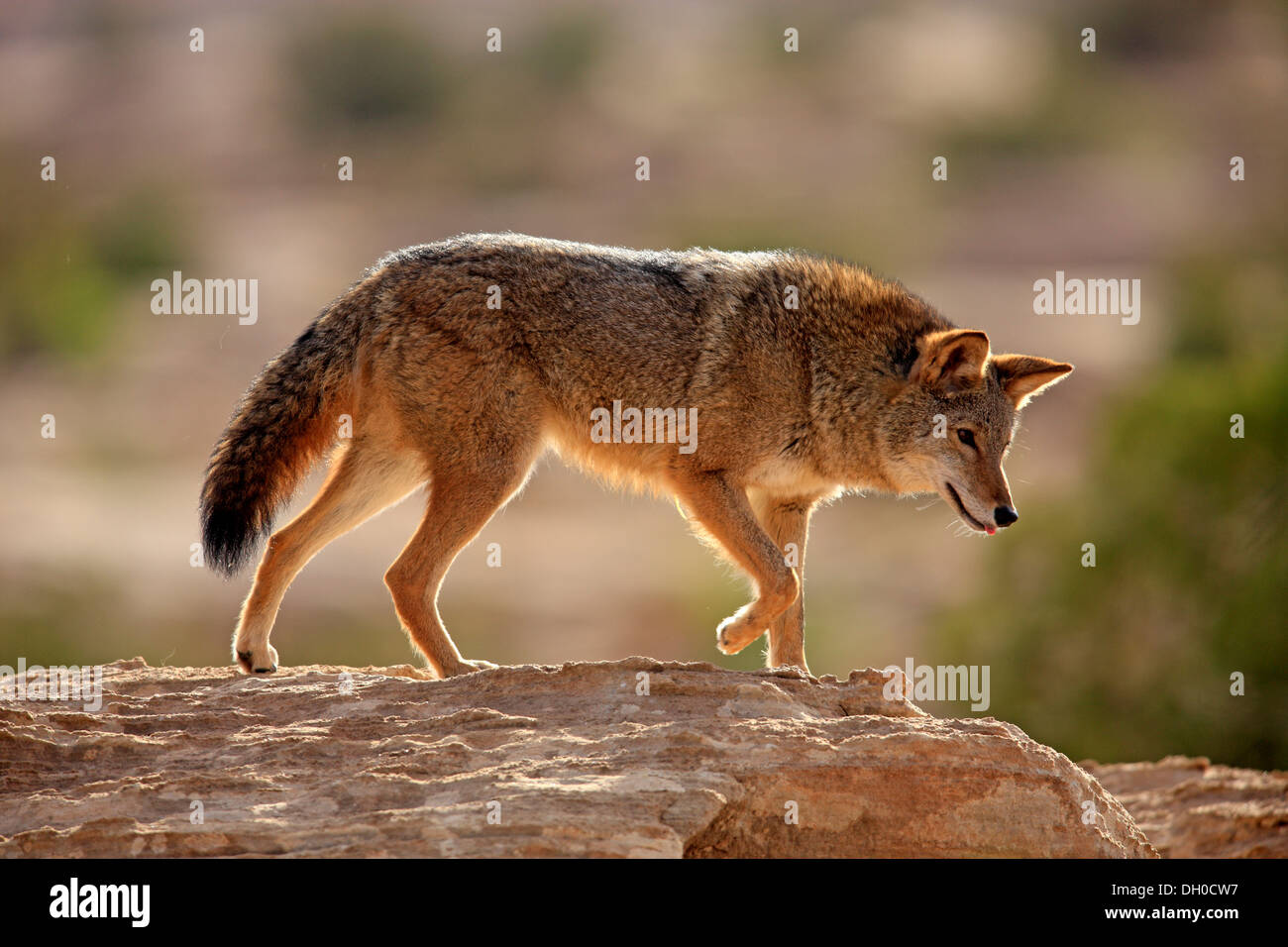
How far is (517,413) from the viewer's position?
906 centimetres

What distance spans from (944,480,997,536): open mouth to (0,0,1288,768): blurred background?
20.9ft

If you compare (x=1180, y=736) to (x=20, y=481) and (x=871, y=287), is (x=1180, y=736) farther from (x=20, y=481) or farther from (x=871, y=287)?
(x=20, y=481)

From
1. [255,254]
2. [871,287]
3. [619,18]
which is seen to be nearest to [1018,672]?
[871,287]

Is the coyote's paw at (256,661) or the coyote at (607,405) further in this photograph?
the coyote's paw at (256,661)

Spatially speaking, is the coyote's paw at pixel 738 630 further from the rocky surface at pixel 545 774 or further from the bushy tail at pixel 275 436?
the bushy tail at pixel 275 436

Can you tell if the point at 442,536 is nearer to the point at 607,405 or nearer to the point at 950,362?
the point at 607,405

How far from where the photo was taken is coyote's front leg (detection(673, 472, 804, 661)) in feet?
30.2

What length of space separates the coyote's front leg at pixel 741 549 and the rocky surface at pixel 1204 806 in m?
3.22

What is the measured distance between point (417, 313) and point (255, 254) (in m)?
40.7

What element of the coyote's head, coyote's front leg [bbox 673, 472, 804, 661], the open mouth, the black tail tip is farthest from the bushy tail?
the open mouth

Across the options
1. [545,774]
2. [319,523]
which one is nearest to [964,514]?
[545,774]

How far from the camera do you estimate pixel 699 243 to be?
41719 millimetres

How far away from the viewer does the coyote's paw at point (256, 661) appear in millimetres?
9047

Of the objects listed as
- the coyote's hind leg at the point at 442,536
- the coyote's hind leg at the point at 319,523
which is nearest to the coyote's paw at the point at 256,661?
the coyote's hind leg at the point at 319,523
